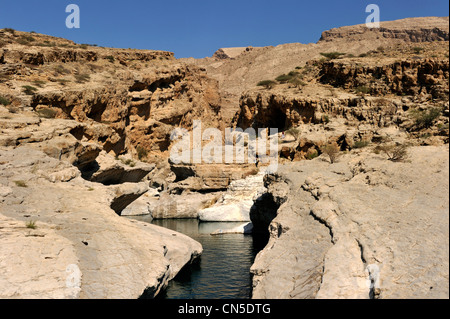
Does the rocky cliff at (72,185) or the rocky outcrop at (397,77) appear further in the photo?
the rocky outcrop at (397,77)

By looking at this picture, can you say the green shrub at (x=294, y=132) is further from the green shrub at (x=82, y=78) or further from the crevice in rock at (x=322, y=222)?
the crevice in rock at (x=322, y=222)

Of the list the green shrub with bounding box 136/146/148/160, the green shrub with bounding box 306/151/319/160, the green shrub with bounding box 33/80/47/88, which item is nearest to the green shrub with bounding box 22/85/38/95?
the green shrub with bounding box 33/80/47/88

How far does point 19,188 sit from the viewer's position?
1205 cm

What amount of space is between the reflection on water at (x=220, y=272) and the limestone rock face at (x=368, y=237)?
7.43 ft

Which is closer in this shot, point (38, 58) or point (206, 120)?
point (38, 58)

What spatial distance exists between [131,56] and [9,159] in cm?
3757

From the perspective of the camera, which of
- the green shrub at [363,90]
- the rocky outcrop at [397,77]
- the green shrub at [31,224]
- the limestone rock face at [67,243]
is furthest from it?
the green shrub at [363,90]

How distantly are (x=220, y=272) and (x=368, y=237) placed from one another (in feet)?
23.6

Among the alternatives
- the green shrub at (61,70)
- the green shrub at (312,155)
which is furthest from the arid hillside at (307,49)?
the green shrub at (312,155)

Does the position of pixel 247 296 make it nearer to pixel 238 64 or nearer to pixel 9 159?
pixel 9 159

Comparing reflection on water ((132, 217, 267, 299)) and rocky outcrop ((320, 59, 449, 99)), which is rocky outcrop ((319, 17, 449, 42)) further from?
reflection on water ((132, 217, 267, 299))

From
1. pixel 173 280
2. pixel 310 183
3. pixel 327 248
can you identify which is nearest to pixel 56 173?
pixel 173 280

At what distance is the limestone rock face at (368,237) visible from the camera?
5680mm

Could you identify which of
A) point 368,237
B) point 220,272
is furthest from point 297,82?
point 368,237
